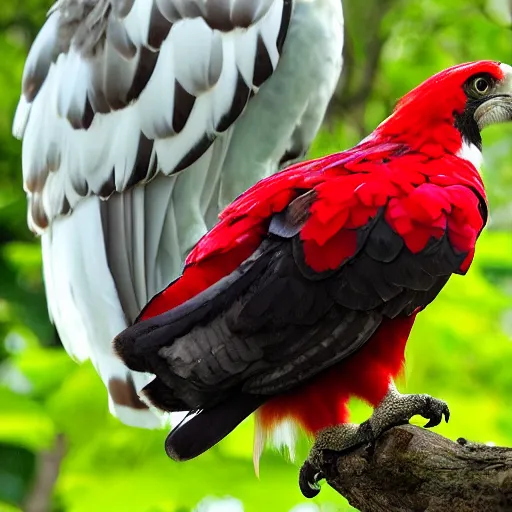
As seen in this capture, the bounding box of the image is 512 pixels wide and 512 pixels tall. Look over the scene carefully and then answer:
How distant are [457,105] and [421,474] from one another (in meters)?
0.43

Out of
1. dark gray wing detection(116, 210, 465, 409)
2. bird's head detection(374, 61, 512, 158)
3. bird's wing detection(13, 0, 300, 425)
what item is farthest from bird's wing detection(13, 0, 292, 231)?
dark gray wing detection(116, 210, 465, 409)

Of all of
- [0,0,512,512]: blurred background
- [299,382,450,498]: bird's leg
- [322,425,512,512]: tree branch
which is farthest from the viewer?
[0,0,512,512]: blurred background

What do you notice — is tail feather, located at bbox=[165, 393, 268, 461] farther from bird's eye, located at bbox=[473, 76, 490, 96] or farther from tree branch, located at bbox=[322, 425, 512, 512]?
bird's eye, located at bbox=[473, 76, 490, 96]

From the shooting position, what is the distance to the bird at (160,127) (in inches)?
56.7

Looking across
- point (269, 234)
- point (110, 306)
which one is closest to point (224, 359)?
point (269, 234)

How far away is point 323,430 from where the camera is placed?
97 centimetres

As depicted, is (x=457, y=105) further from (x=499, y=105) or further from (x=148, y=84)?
(x=148, y=84)

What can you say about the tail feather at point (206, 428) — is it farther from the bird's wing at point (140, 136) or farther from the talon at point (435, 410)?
the bird's wing at point (140, 136)

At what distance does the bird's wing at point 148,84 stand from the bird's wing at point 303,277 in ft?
1.69

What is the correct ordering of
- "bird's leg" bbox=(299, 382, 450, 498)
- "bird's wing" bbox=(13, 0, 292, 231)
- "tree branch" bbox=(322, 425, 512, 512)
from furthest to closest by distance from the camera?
"bird's wing" bbox=(13, 0, 292, 231) < "bird's leg" bbox=(299, 382, 450, 498) < "tree branch" bbox=(322, 425, 512, 512)

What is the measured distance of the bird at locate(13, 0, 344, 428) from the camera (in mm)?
1440

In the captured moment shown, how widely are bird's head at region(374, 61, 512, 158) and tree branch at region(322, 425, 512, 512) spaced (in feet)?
1.12

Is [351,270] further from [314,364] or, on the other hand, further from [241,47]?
[241,47]

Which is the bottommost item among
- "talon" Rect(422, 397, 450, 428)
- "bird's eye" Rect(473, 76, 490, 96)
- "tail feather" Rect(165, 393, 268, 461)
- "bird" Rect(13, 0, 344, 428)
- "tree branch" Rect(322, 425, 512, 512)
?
"tree branch" Rect(322, 425, 512, 512)
